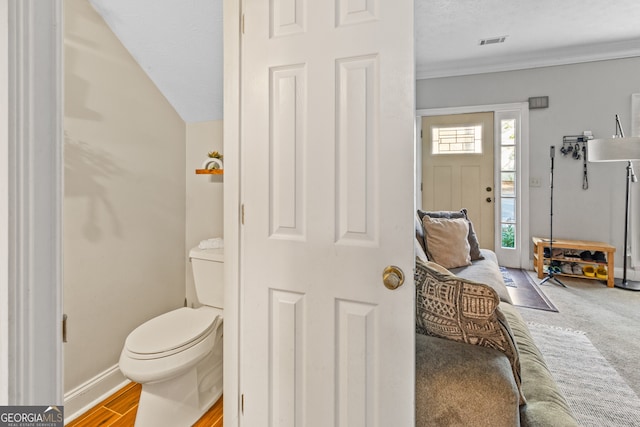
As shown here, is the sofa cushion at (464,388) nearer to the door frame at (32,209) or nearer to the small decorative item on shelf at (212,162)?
the door frame at (32,209)

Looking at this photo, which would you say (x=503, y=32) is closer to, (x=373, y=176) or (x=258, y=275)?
(x=373, y=176)

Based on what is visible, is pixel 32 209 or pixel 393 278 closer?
pixel 32 209

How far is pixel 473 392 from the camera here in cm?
93

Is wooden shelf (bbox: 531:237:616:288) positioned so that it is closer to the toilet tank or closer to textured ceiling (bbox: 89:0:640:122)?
textured ceiling (bbox: 89:0:640:122)

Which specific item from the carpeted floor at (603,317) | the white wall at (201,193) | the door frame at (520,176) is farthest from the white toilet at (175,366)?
the door frame at (520,176)

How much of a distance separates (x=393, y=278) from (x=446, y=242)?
1.81 meters

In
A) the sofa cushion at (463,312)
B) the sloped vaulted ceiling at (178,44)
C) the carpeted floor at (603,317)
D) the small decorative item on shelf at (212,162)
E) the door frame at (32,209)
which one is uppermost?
the sloped vaulted ceiling at (178,44)

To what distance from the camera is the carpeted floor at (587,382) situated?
1.61 meters

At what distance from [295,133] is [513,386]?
101 centimetres

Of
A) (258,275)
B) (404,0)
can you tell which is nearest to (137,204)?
(258,275)

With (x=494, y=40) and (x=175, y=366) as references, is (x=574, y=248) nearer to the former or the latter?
(x=494, y=40)

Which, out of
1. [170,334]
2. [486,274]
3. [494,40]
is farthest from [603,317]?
[170,334]

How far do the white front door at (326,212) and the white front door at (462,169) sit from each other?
3967 millimetres

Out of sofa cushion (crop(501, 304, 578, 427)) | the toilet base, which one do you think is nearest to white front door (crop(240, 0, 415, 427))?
sofa cushion (crop(501, 304, 578, 427))
